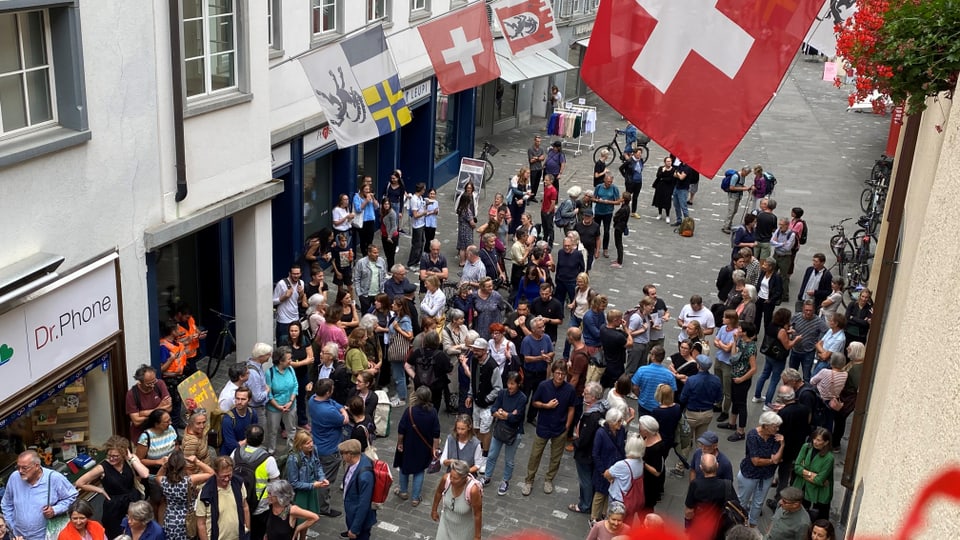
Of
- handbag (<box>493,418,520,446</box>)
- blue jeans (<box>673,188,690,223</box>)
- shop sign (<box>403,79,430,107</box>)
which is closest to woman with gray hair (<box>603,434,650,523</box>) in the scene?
handbag (<box>493,418,520,446</box>)

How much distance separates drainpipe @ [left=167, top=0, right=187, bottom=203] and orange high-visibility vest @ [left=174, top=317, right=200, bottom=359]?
1658 mm

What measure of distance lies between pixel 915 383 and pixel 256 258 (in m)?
9.91

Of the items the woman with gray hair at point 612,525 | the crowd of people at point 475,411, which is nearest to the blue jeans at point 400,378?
the crowd of people at point 475,411

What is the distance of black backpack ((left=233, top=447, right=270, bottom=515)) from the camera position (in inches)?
330

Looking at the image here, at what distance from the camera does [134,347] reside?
10484 millimetres

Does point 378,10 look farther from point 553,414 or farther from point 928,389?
point 928,389

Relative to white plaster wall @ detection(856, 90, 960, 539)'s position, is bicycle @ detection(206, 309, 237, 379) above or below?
below

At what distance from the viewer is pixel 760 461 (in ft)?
32.2

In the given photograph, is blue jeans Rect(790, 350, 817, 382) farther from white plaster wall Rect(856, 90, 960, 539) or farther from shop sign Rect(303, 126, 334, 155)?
shop sign Rect(303, 126, 334, 155)

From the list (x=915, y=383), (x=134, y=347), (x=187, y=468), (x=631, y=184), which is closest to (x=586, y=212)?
(x=631, y=184)

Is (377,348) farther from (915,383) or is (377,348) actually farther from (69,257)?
(915,383)

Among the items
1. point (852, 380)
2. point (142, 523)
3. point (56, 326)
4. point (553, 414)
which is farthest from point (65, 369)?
point (852, 380)

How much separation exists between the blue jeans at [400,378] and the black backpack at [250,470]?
3.78 m

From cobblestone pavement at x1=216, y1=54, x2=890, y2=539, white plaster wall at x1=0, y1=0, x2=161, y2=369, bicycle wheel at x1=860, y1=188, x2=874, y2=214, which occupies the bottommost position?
cobblestone pavement at x1=216, y1=54, x2=890, y2=539
